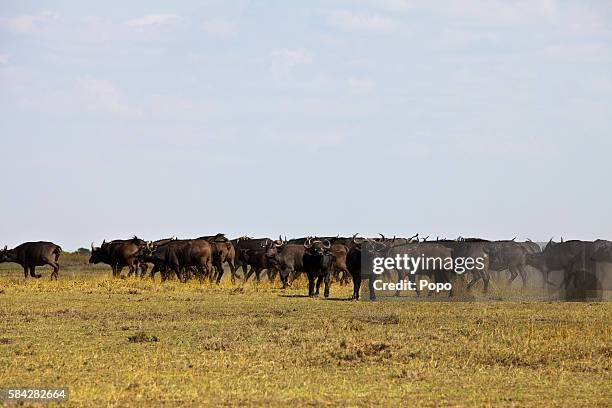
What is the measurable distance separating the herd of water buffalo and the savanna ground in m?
3.94

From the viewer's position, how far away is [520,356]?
59.4 feet

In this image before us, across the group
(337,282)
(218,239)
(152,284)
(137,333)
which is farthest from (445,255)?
(137,333)

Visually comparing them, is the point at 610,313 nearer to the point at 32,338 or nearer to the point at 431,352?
the point at 431,352

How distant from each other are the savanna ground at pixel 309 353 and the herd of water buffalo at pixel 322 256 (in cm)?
394

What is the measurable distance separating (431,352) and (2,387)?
737 cm

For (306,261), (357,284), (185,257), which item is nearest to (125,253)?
(185,257)

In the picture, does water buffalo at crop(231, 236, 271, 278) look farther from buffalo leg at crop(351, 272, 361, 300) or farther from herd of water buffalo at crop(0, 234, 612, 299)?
buffalo leg at crop(351, 272, 361, 300)

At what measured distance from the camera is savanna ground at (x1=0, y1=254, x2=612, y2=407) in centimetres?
1473

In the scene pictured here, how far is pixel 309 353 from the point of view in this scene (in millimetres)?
18516

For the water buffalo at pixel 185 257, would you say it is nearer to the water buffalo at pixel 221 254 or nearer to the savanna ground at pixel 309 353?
the water buffalo at pixel 221 254

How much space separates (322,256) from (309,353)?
14.5 metres

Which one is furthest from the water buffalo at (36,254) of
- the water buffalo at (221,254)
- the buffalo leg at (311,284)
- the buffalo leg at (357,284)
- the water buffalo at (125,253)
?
the buffalo leg at (357,284)

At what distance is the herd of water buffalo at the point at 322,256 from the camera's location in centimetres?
3369

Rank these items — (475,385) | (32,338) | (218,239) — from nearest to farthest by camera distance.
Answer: (475,385)
(32,338)
(218,239)
